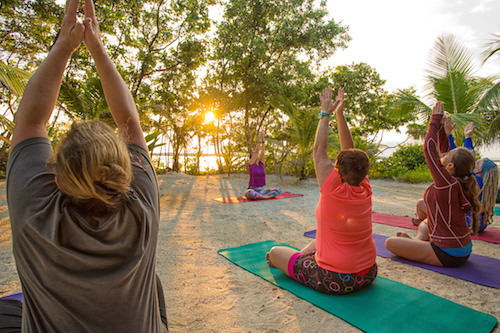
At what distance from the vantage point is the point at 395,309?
85.8 inches

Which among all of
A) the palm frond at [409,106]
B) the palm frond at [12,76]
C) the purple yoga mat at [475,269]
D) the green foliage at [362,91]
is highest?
the green foliage at [362,91]

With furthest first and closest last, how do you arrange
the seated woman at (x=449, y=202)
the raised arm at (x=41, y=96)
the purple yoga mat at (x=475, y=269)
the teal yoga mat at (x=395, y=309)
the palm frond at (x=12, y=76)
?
1. the palm frond at (x=12, y=76)
2. the seated woman at (x=449, y=202)
3. the purple yoga mat at (x=475, y=269)
4. the teal yoga mat at (x=395, y=309)
5. the raised arm at (x=41, y=96)

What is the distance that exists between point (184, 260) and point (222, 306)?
1.13 metres

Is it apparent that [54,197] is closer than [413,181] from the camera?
Yes

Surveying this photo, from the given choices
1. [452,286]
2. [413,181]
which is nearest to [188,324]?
[452,286]

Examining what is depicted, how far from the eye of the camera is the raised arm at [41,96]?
3.22ft

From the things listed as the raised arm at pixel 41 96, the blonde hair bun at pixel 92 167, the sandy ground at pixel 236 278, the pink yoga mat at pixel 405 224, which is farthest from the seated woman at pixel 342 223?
the pink yoga mat at pixel 405 224

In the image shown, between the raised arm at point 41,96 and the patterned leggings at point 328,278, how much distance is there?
213 cm

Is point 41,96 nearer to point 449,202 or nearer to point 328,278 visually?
point 328,278

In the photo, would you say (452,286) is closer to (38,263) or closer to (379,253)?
(379,253)

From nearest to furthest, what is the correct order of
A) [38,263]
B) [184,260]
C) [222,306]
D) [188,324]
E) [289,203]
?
[38,263]
[188,324]
[222,306]
[184,260]
[289,203]

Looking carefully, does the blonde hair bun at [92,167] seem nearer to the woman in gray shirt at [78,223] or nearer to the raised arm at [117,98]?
the woman in gray shirt at [78,223]

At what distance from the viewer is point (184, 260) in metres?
3.30

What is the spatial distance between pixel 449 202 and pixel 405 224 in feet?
7.40
